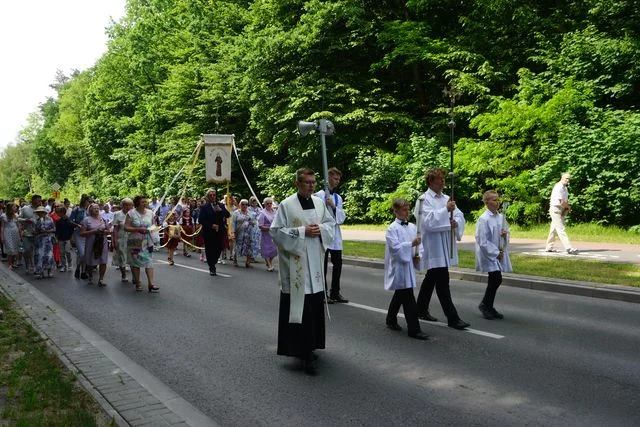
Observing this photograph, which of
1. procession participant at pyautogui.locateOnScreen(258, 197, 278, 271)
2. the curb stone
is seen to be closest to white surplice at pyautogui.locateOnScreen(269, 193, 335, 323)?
the curb stone

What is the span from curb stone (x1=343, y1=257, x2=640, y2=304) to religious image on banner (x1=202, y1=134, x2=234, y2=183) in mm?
9228

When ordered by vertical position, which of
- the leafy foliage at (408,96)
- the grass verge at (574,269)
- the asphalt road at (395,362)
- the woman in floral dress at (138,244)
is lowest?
the asphalt road at (395,362)

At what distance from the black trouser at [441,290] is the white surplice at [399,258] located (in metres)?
0.50

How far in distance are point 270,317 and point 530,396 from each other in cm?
425

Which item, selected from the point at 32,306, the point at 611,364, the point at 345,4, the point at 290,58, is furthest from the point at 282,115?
the point at 611,364

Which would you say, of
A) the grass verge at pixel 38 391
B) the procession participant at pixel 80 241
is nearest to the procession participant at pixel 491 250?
the grass verge at pixel 38 391

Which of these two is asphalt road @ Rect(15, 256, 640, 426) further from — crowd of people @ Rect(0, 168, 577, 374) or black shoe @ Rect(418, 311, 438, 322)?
crowd of people @ Rect(0, 168, 577, 374)

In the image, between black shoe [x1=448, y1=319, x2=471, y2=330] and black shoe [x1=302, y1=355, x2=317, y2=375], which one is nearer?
black shoe [x1=302, y1=355, x2=317, y2=375]

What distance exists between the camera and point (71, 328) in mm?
7301

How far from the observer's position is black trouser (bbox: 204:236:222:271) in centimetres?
1345

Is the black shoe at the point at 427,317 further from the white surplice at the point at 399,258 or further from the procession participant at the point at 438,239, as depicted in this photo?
the white surplice at the point at 399,258

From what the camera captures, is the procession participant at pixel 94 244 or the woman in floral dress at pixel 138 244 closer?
the woman in floral dress at pixel 138 244

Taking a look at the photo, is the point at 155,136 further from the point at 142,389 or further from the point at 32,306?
the point at 142,389

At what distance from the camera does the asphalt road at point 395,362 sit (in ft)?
14.9
